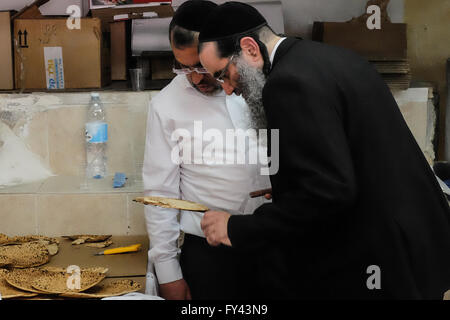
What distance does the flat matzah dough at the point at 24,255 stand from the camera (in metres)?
1.87

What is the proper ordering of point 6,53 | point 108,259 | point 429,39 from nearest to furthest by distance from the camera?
1. point 108,259
2. point 6,53
3. point 429,39

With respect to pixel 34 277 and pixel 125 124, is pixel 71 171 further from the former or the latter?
pixel 34 277

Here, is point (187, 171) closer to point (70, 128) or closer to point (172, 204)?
point (172, 204)

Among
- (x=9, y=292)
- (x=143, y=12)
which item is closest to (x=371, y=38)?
(x=143, y=12)

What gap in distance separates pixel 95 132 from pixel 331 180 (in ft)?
4.56

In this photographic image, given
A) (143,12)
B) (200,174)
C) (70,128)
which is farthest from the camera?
(143,12)

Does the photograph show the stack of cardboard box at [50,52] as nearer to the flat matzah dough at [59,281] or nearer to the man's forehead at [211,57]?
the flat matzah dough at [59,281]

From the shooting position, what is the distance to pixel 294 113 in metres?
1.21

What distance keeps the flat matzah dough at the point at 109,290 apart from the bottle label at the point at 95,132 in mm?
784

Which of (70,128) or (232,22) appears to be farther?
(70,128)

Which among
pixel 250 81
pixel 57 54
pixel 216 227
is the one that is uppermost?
pixel 57 54

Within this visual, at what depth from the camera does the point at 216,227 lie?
1428 mm
